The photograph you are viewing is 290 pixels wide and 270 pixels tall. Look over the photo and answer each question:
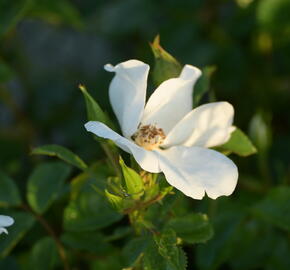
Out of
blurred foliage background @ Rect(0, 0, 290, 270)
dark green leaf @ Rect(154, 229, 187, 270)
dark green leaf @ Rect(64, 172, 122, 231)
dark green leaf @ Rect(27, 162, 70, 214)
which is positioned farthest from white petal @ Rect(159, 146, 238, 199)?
blurred foliage background @ Rect(0, 0, 290, 270)

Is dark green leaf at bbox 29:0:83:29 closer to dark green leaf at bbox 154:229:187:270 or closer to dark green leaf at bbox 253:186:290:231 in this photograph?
dark green leaf at bbox 253:186:290:231

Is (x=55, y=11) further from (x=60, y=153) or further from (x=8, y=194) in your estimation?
(x=60, y=153)

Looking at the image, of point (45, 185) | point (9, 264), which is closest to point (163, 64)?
point (45, 185)

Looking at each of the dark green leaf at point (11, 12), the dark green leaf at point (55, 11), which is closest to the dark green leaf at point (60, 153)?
the dark green leaf at point (11, 12)

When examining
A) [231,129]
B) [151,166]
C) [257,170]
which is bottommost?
[257,170]

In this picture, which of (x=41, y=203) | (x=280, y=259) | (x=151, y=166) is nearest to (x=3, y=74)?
(x=41, y=203)

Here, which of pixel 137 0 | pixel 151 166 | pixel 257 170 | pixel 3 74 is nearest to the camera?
pixel 151 166

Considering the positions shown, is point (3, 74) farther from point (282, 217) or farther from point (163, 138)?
point (282, 217)
